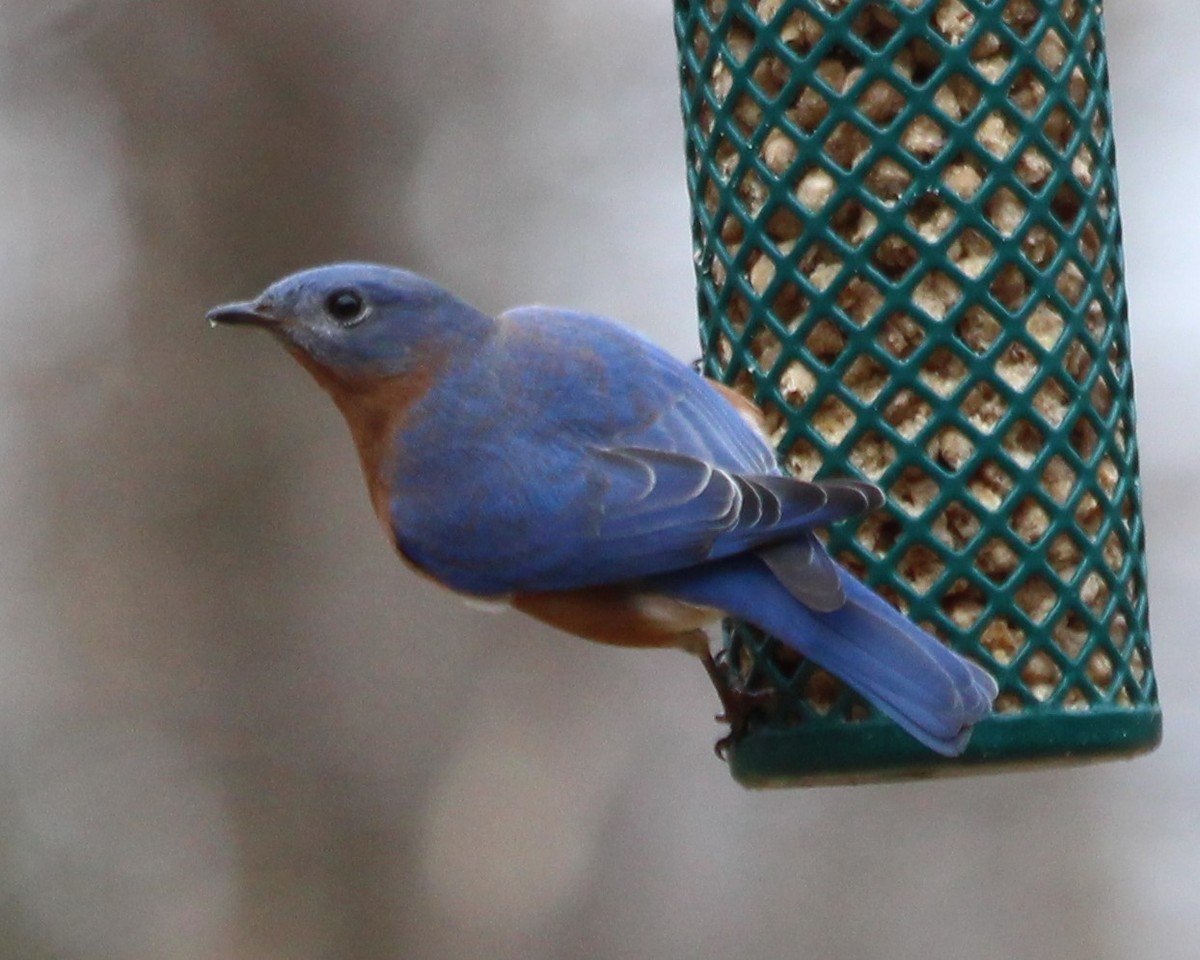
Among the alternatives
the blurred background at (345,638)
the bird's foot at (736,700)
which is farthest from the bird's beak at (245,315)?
the blurred background at (345,638)

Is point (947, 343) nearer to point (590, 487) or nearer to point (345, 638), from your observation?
point (590, 487)

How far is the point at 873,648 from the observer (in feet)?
11.9

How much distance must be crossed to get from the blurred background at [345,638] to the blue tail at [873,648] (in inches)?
214

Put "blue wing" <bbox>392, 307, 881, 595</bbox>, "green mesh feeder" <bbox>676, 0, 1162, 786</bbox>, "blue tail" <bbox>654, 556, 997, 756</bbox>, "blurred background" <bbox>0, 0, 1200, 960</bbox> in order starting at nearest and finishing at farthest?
1. "blue tail" <bbox>654, 556, 997, 756</bbox>
2. "blue wing" <bbox>392, 307, 881, 595</bbox>
3. "green mesh feeder" <bbox>676, 0, 1162, 786</bbox>
4. "blurred background" <bbox>0, 0, 1200, 960</bbox>

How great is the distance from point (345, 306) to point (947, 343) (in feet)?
3.81

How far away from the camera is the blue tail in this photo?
3557mm

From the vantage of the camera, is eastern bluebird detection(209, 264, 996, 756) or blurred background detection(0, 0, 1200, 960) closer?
eastern bluebird detection(209, 264, 996, 756)

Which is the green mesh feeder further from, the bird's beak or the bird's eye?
the bird's beak

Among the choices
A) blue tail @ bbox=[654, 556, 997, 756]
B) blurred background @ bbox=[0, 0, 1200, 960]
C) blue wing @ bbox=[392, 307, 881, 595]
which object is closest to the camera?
blue tail @ bbox=[654, 556, 997, 756]

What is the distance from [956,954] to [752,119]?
6341 millimetres

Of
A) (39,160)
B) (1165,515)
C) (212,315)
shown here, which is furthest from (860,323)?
(39,160)

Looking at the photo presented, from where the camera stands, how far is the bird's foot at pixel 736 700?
4.05m

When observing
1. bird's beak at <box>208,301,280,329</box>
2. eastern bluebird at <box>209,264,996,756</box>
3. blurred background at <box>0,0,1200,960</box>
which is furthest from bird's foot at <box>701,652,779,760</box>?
blurred background at <box>0,0,1200,960</box>

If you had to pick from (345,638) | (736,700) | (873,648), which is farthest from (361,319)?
(345,638)
